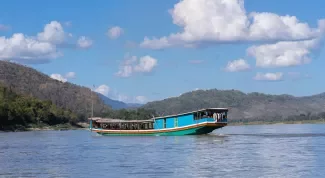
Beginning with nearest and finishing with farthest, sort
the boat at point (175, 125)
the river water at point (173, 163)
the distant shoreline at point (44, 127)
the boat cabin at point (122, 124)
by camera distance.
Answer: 1. the river water at point (173, 163)
2. the boat at point (175, 125)
3. the boat cabin at point (122, 124)
4. the distant shoreline at point (44, 127)

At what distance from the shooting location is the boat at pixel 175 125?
71.7m

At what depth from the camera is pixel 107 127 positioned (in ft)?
288

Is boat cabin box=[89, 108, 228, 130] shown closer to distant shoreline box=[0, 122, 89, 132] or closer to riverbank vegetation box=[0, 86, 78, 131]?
riverbank vegetation box=[0, 86, 78, 131]

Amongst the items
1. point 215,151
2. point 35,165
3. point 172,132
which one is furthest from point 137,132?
point 35,165

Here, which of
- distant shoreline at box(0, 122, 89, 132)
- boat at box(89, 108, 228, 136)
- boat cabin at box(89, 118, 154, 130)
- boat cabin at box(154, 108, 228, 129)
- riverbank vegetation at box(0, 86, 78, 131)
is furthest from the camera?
distant shoreline at box(0, 122, 89, 132)

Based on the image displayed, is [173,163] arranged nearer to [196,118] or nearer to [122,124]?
[196,118]

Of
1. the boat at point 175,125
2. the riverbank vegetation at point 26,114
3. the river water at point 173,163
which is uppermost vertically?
the riverbank vegetation at point 26,114

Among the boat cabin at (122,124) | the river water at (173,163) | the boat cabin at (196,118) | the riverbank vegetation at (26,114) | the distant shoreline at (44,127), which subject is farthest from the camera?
the distant shoreline at (44,127)

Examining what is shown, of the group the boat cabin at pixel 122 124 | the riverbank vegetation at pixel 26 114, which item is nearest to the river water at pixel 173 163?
the boat cabin at pixel 122 124

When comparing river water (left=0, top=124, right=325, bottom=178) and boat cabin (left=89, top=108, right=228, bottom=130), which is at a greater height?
boat cabin (left=89, top=108, right=228, bottom=130)

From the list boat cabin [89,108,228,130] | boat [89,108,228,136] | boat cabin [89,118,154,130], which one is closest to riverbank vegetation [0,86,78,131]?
boat cabin [89,118,154,130]

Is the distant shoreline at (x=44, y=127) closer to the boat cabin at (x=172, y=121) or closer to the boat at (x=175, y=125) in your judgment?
the boat cabin at (x=172, y=121)

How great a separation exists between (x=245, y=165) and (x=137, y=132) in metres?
46.3

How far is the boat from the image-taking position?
235 ft
